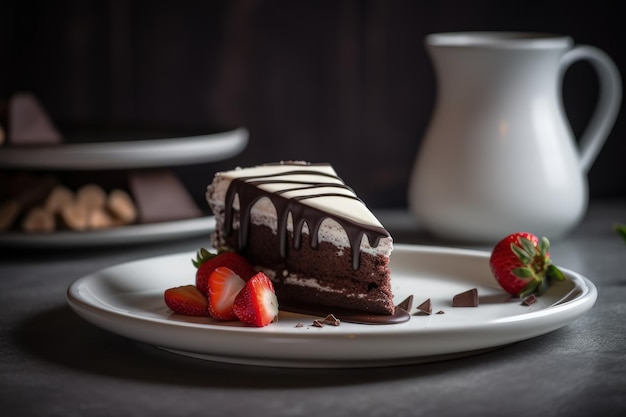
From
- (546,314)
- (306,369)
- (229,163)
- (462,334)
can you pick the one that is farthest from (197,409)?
(229,163)

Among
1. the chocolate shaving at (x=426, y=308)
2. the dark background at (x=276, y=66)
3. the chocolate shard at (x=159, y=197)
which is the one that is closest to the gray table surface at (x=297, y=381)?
the chocolate shaving at (x=426, y=308)

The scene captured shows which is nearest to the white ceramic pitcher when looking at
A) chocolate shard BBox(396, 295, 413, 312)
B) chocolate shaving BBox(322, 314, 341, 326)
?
chocolate shard BBox(396, 295, 413, 312)

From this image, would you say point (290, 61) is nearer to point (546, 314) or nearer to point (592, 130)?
point (592, 130)

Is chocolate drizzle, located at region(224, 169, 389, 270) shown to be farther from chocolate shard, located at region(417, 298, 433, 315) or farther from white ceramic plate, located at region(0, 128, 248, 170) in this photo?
white ceramic plate, located at region(0, 128, 248, 170)

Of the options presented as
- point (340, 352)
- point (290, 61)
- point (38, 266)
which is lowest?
point (38, 266)

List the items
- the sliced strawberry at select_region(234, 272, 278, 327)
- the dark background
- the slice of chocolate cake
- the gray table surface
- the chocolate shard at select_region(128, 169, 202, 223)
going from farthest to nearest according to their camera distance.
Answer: the dark background
the chocolate shard at select_region(128, 169, 202, 223)
the slice of chocolate cake
the sliced strawberry at select_region(234, 272, 278, 327)
the gray table surface

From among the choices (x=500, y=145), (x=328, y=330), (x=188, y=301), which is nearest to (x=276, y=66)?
(x=500, y=145)

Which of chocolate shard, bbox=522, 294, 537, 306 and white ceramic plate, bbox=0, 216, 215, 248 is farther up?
chocolate shard, bbox=522, 294, 537, 306
